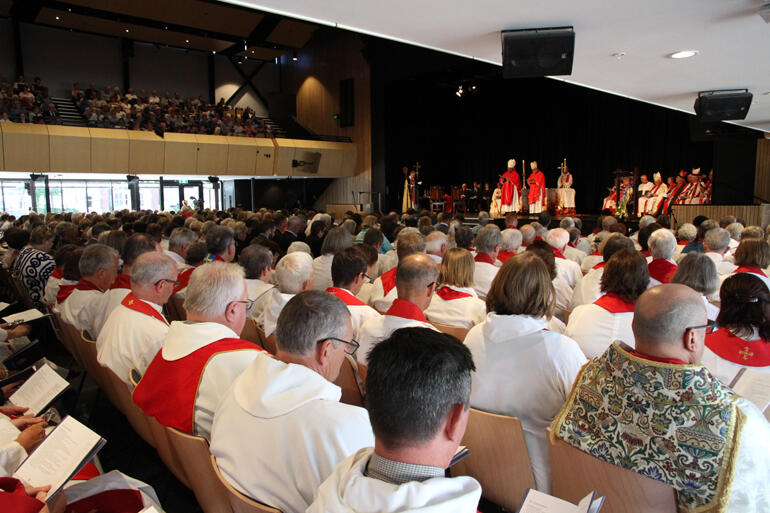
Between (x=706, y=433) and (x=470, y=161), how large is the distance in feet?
67.3

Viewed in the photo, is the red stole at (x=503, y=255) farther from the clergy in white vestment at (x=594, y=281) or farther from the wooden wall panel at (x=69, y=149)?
the wooden wall panel at (x=69, y=149)

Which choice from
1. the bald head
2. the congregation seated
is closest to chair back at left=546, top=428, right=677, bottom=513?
the bald head

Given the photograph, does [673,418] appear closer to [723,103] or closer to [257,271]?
[257,271]

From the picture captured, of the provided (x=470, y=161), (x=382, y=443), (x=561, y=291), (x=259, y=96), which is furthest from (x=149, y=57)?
(x=382, y=443)

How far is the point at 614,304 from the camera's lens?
285 centimetres

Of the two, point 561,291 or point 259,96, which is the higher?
point 259,96

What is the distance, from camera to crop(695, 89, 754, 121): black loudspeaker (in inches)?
295

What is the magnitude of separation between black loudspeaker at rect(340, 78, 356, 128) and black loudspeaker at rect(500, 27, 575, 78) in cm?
1614

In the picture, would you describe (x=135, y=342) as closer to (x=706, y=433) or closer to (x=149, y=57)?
(x=706, y=433)

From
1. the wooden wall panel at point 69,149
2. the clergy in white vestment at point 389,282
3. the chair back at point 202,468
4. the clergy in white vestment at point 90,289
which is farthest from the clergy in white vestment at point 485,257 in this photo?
the wooden wall panel at point 69,149

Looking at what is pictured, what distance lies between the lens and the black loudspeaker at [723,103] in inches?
295

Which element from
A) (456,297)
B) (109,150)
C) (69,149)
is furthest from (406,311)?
(109,150)

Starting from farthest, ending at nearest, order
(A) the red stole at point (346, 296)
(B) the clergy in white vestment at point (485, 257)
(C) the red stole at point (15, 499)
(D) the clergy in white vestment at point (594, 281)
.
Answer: (B) the clergy in white vestment at point (485, 257), (D) the clergy in white vestment at point (594, 281), (A) the red stole at point (346, 296), (C) the red stole at point (15, 499)

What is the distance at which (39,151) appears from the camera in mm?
14227
